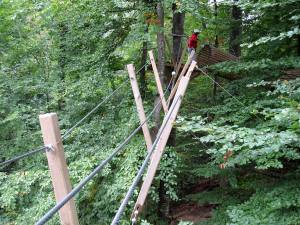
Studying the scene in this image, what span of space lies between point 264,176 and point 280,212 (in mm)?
1849

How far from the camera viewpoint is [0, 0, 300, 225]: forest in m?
4.50

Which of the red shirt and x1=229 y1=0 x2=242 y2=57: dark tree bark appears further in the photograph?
x1=229 y1=0 x2=242 y2=57: dark tree bark

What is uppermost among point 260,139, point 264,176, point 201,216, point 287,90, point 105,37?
point 105,37

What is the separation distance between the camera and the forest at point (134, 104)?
177 inches

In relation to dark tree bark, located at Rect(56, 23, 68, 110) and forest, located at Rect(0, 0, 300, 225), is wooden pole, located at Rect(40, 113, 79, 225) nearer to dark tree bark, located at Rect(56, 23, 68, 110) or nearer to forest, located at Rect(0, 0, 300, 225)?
forest, located at Rect(0, 0, 300, 225)

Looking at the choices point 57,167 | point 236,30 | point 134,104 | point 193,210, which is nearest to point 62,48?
point 134,104

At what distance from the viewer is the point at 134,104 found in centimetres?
624

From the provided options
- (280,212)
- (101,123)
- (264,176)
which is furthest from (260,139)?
(101,123)

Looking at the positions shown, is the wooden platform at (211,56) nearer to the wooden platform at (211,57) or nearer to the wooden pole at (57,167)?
the wooden platform at (211,57)

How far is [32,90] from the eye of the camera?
25.3ft

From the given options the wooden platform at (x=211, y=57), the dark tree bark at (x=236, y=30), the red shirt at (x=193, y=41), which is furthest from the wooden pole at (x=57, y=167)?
the dark tree bark at (x=236, y=30)

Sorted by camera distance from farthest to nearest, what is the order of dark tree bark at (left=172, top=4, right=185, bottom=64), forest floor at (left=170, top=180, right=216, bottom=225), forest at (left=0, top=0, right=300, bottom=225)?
dark tree bark at (left=172, top=4, right=185, bottom=64) → forest floor at (left=170, top=180, right=216, bottom=225) → forest at (left=0, top=0, right=300, bottom=225)

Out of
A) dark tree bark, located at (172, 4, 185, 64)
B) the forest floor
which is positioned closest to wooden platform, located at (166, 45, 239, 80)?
dark tree bark, located at (172, 4, 185, 64)

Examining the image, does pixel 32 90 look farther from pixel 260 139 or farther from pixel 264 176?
pixel 260 139
